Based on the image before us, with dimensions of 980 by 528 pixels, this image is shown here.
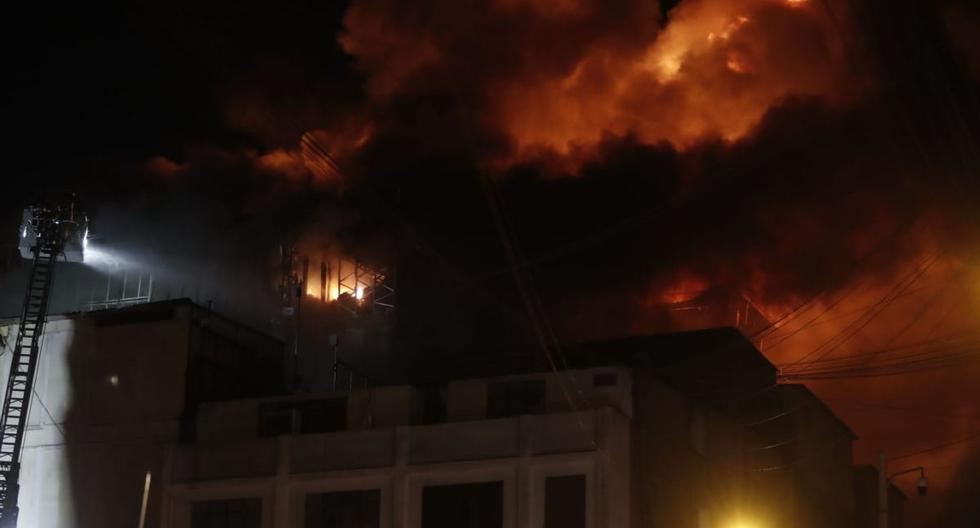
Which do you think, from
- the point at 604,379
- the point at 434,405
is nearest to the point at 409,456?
the point at 434,405

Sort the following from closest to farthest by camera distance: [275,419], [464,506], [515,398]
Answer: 1. [464,506]
2. [515,398]
3. [275,419]

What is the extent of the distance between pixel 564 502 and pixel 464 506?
2.69m

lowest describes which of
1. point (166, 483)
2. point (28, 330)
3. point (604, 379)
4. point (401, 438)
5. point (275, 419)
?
point (166, 483)

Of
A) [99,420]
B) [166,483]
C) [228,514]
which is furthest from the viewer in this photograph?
[99,420]

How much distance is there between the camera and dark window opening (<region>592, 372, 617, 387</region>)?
31.4m

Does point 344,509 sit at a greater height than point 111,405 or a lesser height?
lesser

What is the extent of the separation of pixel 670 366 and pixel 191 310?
45.5 feet

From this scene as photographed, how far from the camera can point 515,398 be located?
3262 cm

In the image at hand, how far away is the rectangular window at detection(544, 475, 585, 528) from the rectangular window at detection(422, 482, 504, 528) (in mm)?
1167

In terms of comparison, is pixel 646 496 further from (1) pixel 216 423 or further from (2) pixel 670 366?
(1) pixel 216 423

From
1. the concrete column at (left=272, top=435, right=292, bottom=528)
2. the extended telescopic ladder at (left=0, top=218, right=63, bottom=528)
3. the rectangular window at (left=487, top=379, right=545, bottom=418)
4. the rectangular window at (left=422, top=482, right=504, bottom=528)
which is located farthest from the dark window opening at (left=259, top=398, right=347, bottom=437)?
the extended telescopic ladder at (left=0, top=218, right=63, bottom=528)

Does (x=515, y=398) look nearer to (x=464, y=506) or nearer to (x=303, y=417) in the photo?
(x=464, y=506)

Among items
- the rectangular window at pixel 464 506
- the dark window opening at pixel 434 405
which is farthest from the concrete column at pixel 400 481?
the dark window opening at pixel 434 405

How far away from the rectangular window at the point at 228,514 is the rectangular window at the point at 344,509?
1613mm
